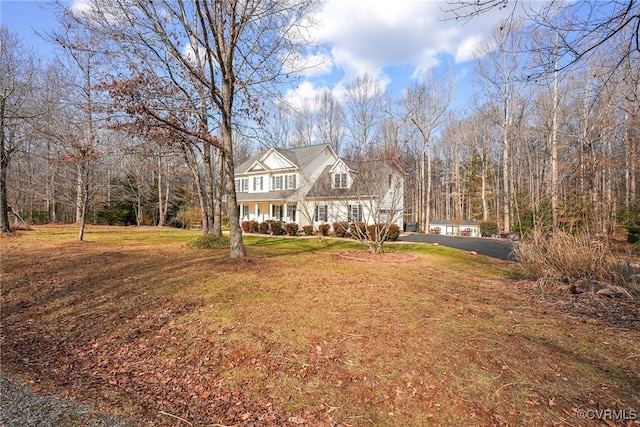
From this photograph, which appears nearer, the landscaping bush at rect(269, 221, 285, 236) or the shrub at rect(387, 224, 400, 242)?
the shrub at rect(387, 224, 400, 242)

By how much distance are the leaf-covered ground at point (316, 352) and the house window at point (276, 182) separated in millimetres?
20355

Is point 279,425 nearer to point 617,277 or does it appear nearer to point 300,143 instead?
point 617,277

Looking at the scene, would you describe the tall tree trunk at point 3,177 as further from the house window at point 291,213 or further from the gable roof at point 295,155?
the house window at point 291,213

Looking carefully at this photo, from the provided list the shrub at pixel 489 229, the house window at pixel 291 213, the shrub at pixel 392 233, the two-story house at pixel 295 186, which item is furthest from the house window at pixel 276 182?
the shrub at pixel 489 229

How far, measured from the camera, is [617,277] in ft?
19.5

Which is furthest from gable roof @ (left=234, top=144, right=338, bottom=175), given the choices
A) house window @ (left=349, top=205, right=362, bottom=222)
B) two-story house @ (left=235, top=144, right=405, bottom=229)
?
house window @ (left=349, top=205, right=362, bottom=222)

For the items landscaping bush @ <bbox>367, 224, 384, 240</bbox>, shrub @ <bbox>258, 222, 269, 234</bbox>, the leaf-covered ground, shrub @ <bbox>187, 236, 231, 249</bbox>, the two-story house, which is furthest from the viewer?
shrub @ <bbox>258, 222, 269, 234</bbox>

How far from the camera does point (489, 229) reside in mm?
24344

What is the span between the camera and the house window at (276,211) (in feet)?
87.1

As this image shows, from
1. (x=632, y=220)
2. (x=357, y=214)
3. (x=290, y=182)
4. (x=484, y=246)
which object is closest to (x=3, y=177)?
(x=290, y=182)

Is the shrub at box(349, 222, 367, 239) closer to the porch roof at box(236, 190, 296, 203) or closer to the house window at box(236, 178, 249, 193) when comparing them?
the porch roof at box(236, 190, 296, 203)

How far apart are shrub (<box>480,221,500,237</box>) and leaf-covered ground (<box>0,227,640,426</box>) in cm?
2030

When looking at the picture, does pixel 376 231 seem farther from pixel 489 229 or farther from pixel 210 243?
pixel 489 229

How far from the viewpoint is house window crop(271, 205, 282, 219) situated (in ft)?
87.1
